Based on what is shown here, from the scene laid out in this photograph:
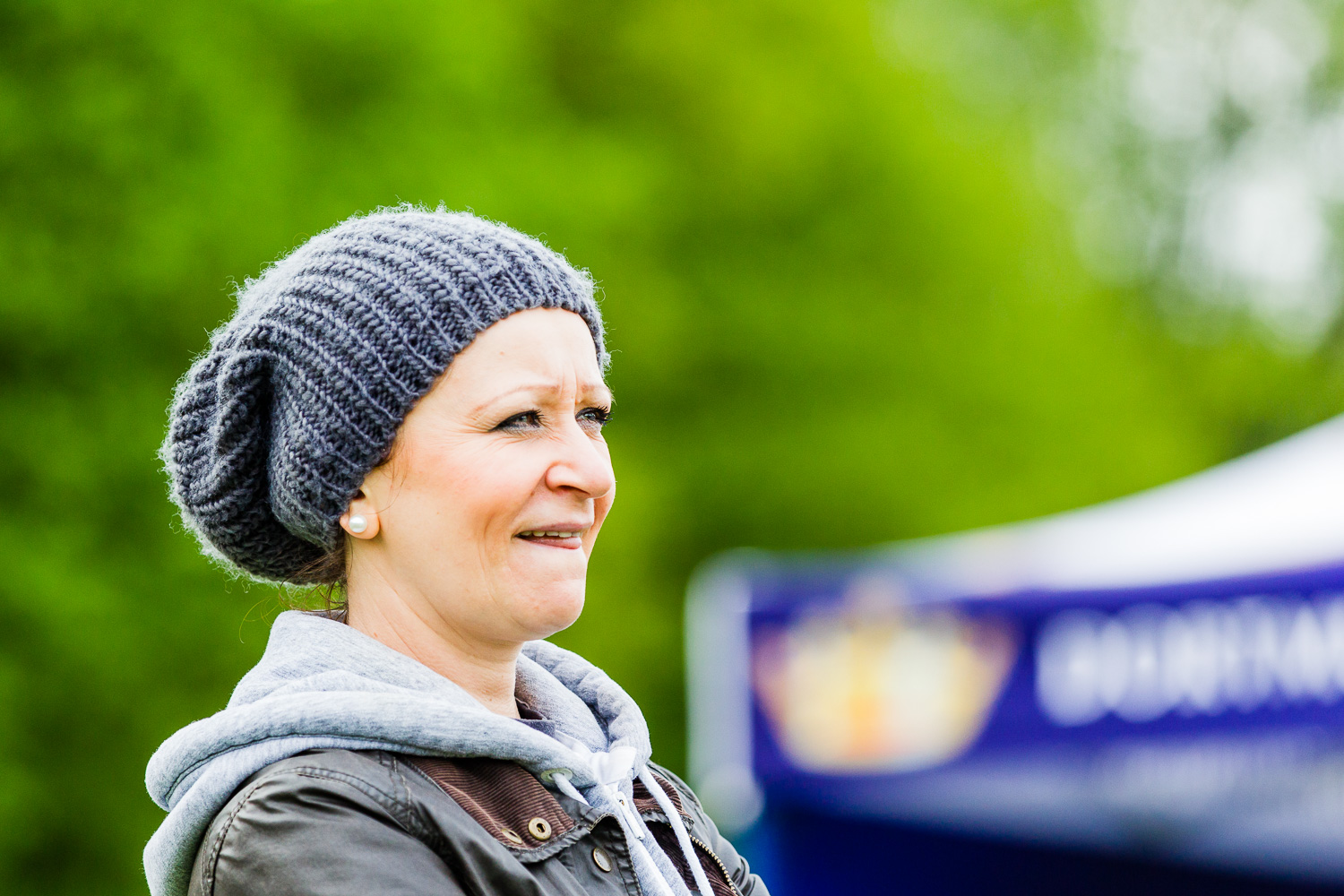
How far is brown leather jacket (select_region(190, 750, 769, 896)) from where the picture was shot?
1.38m

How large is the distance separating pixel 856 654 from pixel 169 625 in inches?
128

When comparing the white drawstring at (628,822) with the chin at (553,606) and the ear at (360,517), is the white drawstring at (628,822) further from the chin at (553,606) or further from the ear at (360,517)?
the ear at (360,517)

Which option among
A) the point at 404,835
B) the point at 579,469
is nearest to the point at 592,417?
the point at 579,469

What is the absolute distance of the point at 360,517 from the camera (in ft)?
5.50

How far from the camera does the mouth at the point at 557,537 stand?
5.43ft

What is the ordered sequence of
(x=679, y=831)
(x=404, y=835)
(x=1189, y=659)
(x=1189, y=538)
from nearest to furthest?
(x=404, y=835) < (x=679, y=831) < (x=1189, y=659) < (x=1189, y=538)

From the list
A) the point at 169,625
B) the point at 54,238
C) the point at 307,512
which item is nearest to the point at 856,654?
the point at 169,625

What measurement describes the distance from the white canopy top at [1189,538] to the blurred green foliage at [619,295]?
2.10 metres

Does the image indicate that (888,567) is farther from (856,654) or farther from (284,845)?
A: (284,845)

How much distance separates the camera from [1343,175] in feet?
53.3

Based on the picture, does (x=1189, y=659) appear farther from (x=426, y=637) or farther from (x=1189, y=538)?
(x=426, y=637)

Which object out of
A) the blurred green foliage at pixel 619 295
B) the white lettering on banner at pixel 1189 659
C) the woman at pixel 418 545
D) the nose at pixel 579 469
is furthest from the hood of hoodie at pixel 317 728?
the white lettering on banner at pixel 1189 659

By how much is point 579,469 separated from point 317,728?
405mm

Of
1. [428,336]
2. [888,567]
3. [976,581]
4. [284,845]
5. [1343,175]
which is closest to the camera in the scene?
[284,845]
